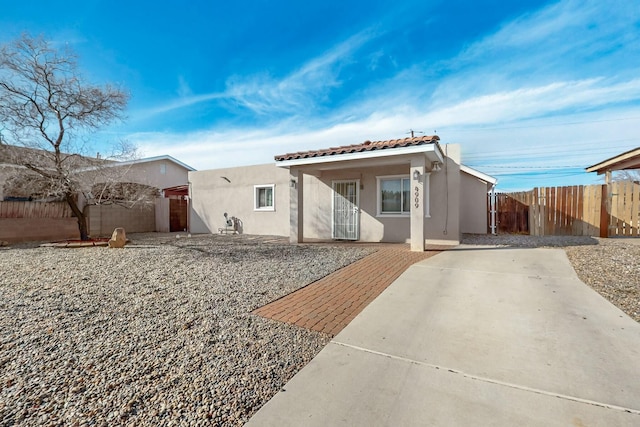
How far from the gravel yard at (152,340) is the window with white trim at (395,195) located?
4.70 m

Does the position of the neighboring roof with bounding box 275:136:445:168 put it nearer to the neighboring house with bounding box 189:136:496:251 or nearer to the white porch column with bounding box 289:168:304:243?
the neighboring house with bounding box 189:136:496:251

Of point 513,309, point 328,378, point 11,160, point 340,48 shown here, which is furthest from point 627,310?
point 11,160

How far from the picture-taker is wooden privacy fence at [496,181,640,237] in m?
9.81

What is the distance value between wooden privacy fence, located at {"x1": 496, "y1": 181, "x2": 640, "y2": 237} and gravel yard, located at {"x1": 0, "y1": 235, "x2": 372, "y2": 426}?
1108 centimetres

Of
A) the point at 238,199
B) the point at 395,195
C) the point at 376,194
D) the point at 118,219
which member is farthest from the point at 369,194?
the point at 118,219

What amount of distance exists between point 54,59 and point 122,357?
435 inches

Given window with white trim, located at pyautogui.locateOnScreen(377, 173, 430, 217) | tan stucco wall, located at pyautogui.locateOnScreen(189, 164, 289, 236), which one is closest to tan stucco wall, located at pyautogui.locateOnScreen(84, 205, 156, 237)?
tan stucco wall, located at pyautogui.locateOnScreen(189, 164, 289, 236)

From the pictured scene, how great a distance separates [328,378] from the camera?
2.29 m

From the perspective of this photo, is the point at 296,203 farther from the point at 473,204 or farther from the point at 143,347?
the point at 473,204

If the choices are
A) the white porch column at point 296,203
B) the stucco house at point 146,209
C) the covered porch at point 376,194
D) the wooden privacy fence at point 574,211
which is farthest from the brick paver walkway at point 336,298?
the stucco house at point 146,209

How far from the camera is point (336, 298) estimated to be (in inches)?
167

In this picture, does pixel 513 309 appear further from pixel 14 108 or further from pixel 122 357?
pixel 14 108

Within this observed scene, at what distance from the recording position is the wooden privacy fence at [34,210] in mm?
10750

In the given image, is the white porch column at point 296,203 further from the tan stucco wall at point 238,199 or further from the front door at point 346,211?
the tan stucco wall at point 238,199
